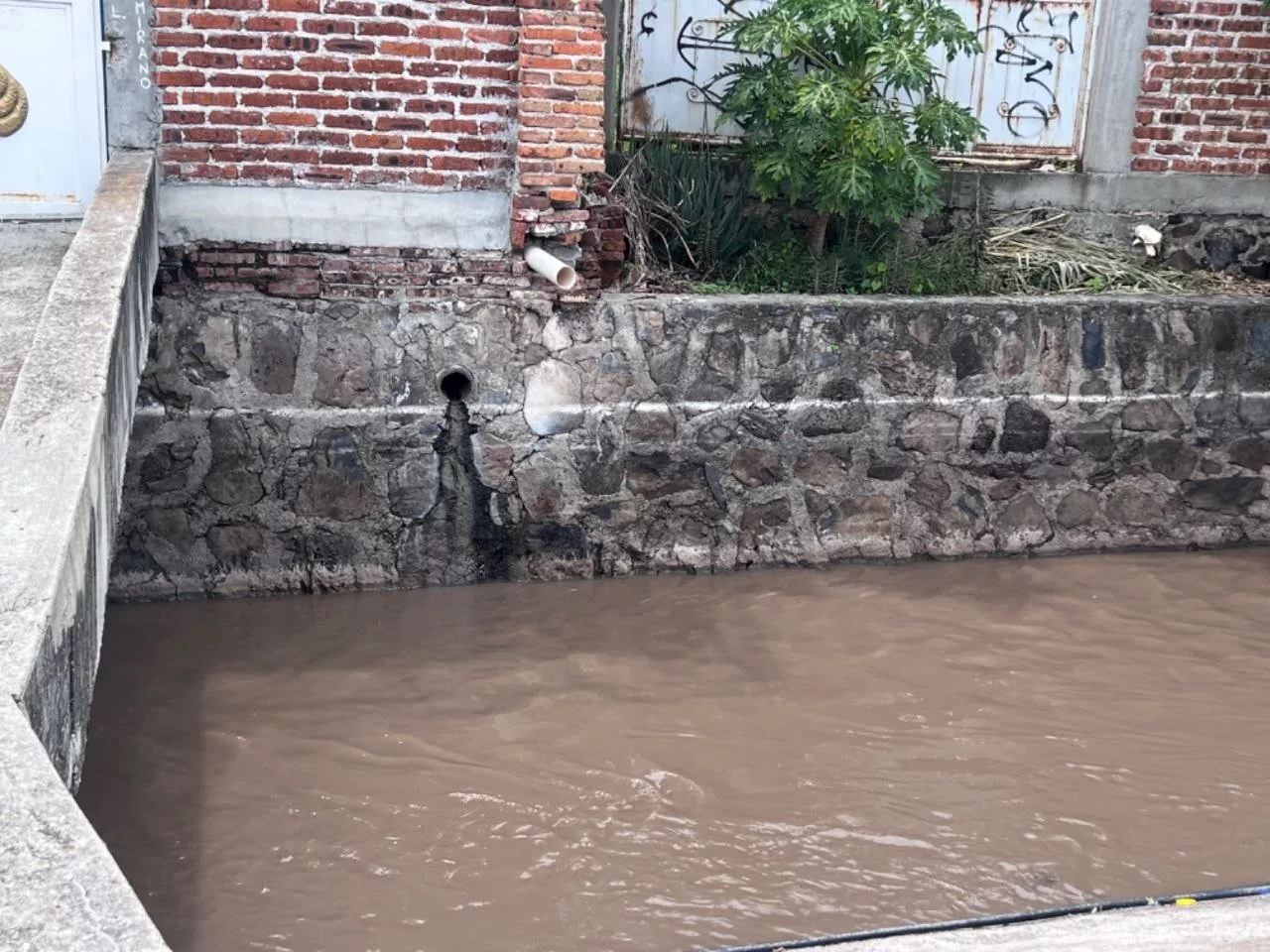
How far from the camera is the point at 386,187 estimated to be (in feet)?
17.2

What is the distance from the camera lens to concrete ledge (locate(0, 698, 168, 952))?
1676mm

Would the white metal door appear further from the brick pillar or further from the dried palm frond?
the dried palm frond

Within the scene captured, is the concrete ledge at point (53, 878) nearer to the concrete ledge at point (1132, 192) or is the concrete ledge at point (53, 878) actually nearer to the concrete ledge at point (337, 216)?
the concrete ledge at point (337, 216)

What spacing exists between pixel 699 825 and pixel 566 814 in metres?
0.39

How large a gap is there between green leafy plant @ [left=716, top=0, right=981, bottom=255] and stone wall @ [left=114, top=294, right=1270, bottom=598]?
520 mm

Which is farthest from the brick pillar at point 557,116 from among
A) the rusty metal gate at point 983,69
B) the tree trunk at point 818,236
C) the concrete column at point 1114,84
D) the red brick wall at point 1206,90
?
the red brick wall at point 1206,90

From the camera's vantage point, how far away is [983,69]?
21.8 ft

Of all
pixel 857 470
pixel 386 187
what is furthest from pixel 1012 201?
pixel 386 187

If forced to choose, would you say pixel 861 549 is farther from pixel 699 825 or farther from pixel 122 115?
pixel 122 115

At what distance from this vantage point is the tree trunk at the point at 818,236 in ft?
19.9

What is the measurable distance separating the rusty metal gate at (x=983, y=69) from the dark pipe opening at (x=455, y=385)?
1.71m

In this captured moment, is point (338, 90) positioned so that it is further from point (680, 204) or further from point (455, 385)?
point (680, 204)

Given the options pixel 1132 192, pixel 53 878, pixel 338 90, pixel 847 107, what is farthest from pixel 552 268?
pixel 53 878

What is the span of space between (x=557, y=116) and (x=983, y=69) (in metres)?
2.60
